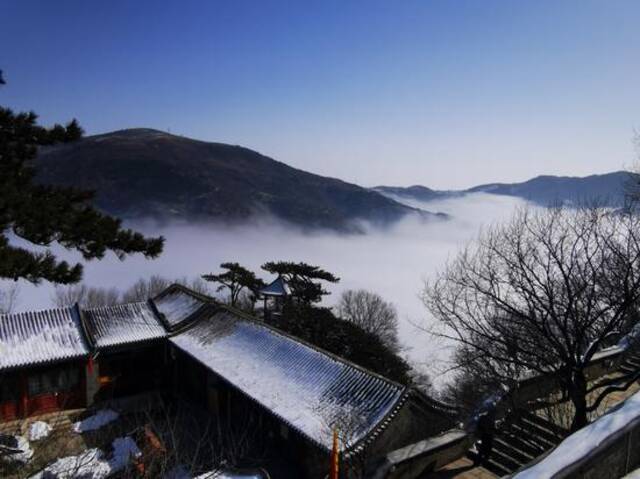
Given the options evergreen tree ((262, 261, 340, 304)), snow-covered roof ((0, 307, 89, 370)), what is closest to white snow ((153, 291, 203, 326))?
snow-covered roof ((0, 307, 89, 370))

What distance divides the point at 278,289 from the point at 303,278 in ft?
6.90

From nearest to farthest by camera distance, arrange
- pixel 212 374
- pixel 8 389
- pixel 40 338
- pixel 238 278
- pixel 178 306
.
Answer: pixel 212 374 < pixel 8 389 < pixel 40 338 < pixel 178 306 < pixel 238 278

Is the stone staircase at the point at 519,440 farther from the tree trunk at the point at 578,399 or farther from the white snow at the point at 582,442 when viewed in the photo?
the white snow at the point at 582,442

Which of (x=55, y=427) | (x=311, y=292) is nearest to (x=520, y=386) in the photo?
(x=55, y=427)

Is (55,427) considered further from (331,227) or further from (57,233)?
(331,227)

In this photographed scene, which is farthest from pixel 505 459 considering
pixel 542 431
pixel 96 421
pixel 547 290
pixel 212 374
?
pixel 96 421

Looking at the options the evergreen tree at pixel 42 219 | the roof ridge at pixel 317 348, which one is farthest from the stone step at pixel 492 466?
the evergreen tree at pixel 42 219

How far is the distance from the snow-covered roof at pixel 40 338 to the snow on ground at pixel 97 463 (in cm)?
658

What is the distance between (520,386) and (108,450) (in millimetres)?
11949

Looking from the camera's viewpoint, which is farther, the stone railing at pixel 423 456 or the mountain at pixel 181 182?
the mountain at pixel 181 182

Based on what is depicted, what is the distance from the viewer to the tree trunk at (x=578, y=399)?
8117 mm

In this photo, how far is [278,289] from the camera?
33281 millimetres

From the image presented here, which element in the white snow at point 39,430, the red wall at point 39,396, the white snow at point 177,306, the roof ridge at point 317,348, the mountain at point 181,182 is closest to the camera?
the roof ridge at point 317,348

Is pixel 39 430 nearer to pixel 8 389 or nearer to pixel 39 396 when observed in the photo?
pixel 39 396
